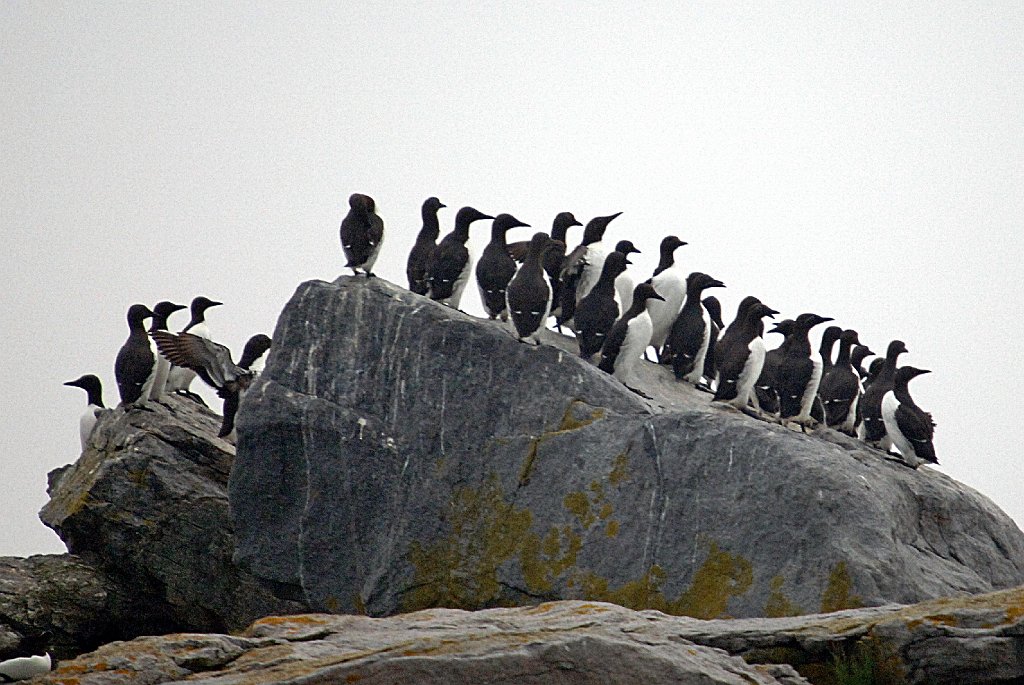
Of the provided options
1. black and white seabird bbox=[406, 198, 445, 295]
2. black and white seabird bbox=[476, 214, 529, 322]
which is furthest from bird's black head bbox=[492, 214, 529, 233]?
black and white seabird bbox=[406, 198, 445, 295]

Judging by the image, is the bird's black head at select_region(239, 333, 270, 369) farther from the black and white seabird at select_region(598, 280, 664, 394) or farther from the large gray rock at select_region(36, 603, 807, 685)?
the large gray rock at select_region(36, 603, 807, 685)

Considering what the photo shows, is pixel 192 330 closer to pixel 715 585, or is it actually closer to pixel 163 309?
pixel 163 309

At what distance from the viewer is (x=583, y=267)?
12.4 meters

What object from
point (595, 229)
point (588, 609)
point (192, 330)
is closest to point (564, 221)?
point (595, 229)

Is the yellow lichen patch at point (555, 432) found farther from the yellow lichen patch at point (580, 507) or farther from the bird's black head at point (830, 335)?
the bird's black head at point (830, 335)

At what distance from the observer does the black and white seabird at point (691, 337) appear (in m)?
11.8

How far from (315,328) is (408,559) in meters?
1.90

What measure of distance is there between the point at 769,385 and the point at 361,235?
4.06 m

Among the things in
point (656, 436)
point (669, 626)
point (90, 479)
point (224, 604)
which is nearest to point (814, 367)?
point (656, 436)

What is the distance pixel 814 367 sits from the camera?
11.5 m

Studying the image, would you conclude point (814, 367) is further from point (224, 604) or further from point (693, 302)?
point (224, 604)

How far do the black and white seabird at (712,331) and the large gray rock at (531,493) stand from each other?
101 inches

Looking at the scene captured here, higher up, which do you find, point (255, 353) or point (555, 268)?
point (555, 268)

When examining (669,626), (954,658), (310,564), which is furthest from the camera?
(310,564)
